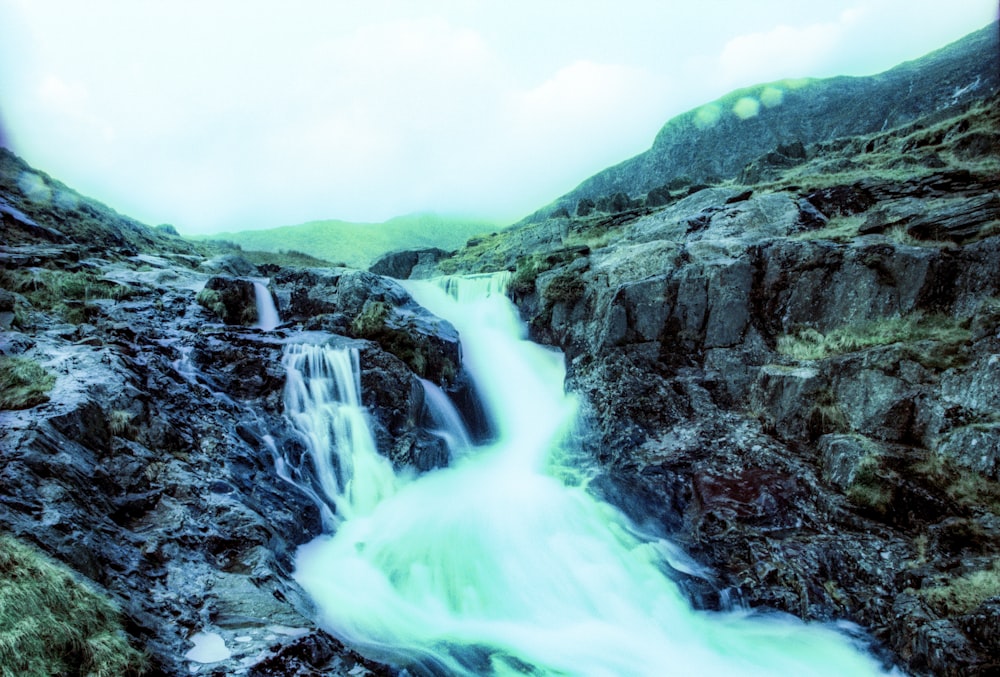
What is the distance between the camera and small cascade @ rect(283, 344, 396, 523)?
12062 mm

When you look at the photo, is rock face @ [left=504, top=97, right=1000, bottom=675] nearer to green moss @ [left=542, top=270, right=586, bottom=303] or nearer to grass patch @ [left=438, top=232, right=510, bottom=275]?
green moss @ [left=542, top=270, right=586, bottom=303]

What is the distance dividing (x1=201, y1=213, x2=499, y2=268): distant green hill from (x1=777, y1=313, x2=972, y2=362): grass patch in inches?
3062

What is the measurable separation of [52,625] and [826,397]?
525 inches

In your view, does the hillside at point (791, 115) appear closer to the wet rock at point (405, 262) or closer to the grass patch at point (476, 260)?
the grass patch at point (476, 260)

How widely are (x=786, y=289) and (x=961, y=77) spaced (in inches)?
1585

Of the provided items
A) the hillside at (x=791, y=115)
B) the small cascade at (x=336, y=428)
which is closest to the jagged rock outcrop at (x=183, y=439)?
the small cascade at (x=336, y=428)

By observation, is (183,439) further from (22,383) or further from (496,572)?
(496,572)

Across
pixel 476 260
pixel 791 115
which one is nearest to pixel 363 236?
pixel 476 260

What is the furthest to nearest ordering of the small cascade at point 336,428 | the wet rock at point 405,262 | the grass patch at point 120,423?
the wet rock at point 405,262
the small cascade at point 336,428
the grass patch at point 120,423

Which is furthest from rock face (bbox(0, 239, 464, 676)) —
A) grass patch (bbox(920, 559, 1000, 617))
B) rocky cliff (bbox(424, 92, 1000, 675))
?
grass patch (bbox(920, 559, 1000, 617))

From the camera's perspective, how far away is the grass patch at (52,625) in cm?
433

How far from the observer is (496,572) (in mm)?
10047

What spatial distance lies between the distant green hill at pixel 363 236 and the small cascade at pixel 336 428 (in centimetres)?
7521

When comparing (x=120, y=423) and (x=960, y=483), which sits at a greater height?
(x=120, y=423)
